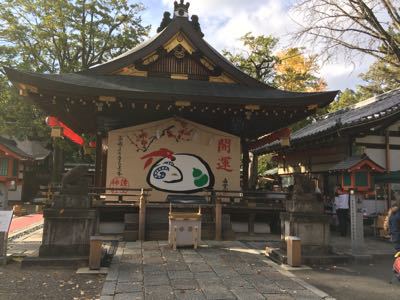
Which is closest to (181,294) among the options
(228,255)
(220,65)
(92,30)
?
(228,255)

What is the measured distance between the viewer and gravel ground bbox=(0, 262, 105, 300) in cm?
600

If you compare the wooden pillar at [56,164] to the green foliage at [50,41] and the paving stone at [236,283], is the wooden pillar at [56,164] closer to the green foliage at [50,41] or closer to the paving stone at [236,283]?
the green foliage at [50,41]

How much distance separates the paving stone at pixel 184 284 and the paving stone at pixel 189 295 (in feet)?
0.54

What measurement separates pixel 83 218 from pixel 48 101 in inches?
208

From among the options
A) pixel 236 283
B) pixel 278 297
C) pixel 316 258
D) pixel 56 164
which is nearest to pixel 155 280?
pixel 236 283

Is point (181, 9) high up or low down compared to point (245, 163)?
up

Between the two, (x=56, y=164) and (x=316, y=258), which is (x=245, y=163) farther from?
(x=56, y=164)

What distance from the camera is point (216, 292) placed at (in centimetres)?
616

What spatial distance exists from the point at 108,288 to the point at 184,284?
1284mm

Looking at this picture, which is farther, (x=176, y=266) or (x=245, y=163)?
(x=245, y=163)

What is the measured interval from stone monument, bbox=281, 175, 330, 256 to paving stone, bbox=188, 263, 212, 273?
2136 millimetres

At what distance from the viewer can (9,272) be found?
7.36 m

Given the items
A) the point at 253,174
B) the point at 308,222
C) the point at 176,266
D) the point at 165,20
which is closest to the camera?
the point at 176,266

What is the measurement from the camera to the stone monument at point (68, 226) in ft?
26.3
